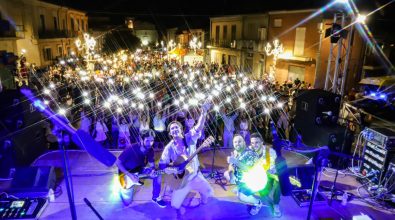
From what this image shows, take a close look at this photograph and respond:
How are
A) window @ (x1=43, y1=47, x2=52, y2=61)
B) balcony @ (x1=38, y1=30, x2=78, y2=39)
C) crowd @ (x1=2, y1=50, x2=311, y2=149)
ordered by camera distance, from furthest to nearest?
window @ (x1=43, y1=47, x2=52, y2=61) → balcony @ (x1=38, y1=30, x2=78, y2=39) → crowd @ (x1=2, y1=50, x2=311, y2=149)

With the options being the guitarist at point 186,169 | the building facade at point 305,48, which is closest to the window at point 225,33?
the building facade at point 305,48

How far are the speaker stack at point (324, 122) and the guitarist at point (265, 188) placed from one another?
239 cm

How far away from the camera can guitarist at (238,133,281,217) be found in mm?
5184

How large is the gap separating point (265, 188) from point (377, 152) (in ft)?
9.97

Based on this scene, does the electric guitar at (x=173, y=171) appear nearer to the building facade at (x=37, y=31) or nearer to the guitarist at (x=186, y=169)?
the guitarist at (x=186, y=169)

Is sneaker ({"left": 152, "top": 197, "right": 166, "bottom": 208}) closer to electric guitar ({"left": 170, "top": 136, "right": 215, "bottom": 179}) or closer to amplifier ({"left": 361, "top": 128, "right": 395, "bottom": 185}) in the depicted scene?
electric guitar ({"left": 170, "top": 136, "right": 215, "bottom": 179})

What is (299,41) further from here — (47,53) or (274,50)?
(47,53)

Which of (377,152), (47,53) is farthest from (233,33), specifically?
(377,152)

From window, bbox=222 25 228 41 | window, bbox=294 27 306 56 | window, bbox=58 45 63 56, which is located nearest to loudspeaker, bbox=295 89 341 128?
window, bbox=294 27 306 56

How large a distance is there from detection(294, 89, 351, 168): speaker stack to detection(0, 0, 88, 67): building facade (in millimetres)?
18777

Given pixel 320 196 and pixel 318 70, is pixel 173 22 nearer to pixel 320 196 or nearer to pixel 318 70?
pixel 318 70

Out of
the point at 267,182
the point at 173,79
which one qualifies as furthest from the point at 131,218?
the point at 173,79

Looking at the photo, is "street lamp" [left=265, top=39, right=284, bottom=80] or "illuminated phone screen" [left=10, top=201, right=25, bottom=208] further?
"street lamp" [left=265, top=39, right=284, bottom=80]

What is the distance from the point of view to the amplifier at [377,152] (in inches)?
237
